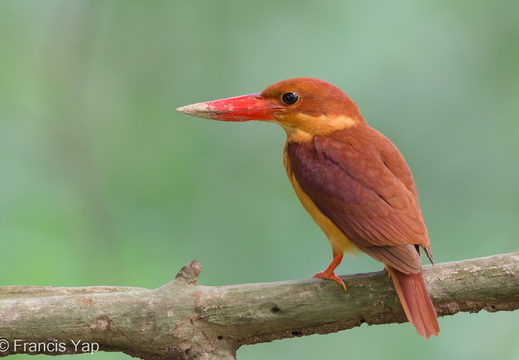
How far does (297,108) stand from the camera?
211 cm

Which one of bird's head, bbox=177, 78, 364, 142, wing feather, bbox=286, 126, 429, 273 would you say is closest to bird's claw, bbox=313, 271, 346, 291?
wing feather, bbox=286, 126, 429, 273

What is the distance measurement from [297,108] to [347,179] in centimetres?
29

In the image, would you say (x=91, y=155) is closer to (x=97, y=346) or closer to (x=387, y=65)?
(x=97, y=346)

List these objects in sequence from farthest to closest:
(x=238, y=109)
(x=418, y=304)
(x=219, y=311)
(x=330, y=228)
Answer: (x=238, y=109), (x=330, y=228), (x=219, y=311), (x=418, y=304)

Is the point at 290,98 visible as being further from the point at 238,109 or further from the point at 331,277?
the point at 331,277

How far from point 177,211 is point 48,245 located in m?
0.45

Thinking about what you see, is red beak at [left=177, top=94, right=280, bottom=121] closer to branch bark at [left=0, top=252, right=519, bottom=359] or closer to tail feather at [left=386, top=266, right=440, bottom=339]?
branch bark at [left=0, top=252, right=519, bottom=359]

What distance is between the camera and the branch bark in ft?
6.07

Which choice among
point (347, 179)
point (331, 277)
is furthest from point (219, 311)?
point (347, 179)

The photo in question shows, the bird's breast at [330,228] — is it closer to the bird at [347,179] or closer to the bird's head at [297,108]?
the bird at [347,179]

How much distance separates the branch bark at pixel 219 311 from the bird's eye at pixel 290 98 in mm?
528

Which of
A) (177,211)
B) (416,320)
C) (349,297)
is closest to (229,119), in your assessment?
(177,211)

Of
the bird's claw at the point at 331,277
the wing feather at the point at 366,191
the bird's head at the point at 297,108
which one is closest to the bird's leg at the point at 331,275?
the bird's claw at the point at 331,277

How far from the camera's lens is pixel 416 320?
1775mm
